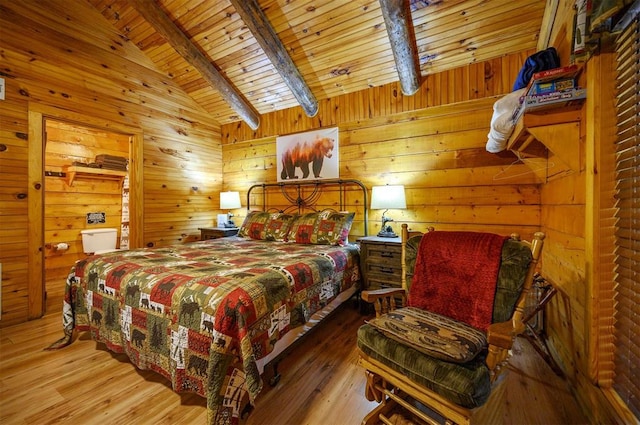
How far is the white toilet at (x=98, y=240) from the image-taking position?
3768 millimetres

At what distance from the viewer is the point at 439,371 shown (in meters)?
1.06

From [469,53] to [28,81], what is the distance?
4343 mm

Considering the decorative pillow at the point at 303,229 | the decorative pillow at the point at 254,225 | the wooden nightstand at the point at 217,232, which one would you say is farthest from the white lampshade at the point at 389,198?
the wooden nightstand at the point at 217,232

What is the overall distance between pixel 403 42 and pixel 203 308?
2.64 meters

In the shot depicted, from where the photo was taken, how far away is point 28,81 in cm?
256

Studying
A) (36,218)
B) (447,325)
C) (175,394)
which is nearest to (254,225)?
(175,394)

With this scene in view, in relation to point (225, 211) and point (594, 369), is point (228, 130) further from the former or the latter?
point (594, 369)

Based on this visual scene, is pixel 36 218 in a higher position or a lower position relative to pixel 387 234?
higher

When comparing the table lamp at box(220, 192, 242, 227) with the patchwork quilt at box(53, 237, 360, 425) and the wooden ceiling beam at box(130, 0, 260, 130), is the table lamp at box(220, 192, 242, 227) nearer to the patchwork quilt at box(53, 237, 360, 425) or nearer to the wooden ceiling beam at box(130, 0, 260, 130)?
the wooden ceiling beam at box(130, 0, 260, 130)

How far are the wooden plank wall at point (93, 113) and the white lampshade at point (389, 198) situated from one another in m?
2.94

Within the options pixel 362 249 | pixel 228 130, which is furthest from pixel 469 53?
pixel 228 130

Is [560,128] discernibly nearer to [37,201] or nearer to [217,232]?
[217,232]

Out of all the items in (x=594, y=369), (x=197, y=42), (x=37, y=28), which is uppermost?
(x=197, y=42)

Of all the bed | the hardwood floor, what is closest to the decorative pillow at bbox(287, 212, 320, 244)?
the bed
